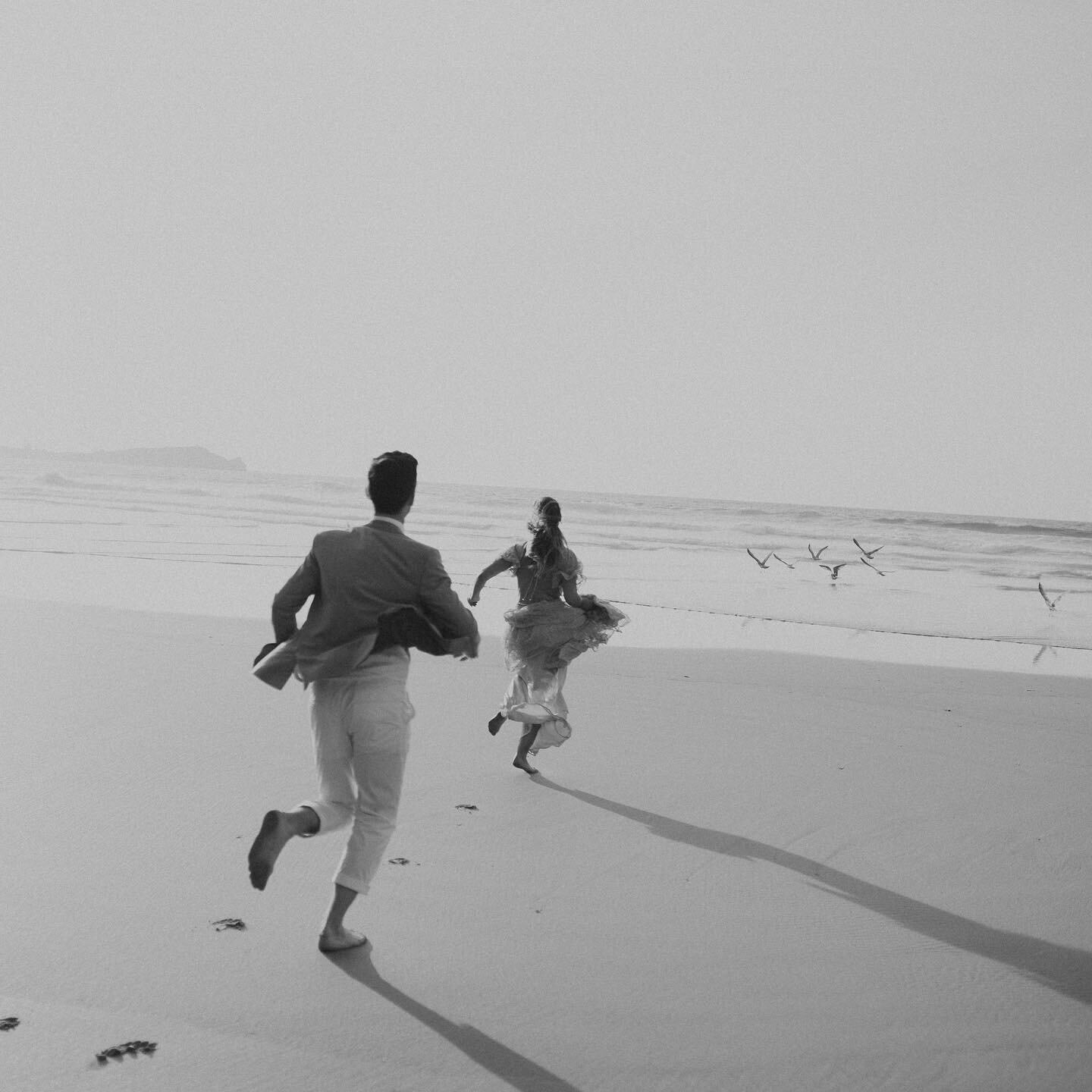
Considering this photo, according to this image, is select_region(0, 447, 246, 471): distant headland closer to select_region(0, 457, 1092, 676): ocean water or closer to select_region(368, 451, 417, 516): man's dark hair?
select_region(0, 457, 1092, 676): ocean water

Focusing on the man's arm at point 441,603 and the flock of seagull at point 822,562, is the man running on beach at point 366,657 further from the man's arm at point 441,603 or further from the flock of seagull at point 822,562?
the flock of seagull at point 822,562

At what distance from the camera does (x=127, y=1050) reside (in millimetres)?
2924

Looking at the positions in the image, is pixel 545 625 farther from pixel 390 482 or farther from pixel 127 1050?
pixel 127 1050

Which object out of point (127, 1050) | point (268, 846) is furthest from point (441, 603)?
point (127, 1050)

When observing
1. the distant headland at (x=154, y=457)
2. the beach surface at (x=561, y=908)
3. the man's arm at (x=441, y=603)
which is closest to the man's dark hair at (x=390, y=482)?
the man's arm at (x=441, y=603)

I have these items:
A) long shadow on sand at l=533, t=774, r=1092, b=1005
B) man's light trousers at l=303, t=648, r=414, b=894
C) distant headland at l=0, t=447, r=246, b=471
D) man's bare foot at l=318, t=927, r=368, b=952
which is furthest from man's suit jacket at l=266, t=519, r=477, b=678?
distant headland at l=0, t=447, r=246, b=471

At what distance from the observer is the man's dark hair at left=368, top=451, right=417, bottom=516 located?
3678 mm

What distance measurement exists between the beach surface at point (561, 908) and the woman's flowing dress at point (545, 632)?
0.51 m

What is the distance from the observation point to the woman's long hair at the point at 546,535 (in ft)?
20.7

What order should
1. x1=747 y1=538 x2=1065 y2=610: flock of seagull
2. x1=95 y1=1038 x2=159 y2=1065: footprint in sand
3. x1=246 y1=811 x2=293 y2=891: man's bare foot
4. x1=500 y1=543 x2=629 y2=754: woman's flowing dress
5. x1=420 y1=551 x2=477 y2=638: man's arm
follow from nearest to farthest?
x1=95 y1=1038 x2=159 y2=1065: footprint in sand < x1=246 y1=811 x2=293 y2=891: man's bare foot < x1=420 y1=551 x2=477 y2=638: man's arm < x1=500 y1=543 x2=629 y2=754: woman's flowing dress < x1=747 y1=538 x2=1065 y2=610: flock of seagull

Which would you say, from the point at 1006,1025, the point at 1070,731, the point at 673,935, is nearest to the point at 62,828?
the point at 673,935

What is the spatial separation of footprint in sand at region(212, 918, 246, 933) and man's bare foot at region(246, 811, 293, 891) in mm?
534

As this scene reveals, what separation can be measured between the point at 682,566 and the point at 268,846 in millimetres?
26475

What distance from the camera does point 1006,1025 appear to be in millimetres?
3342
